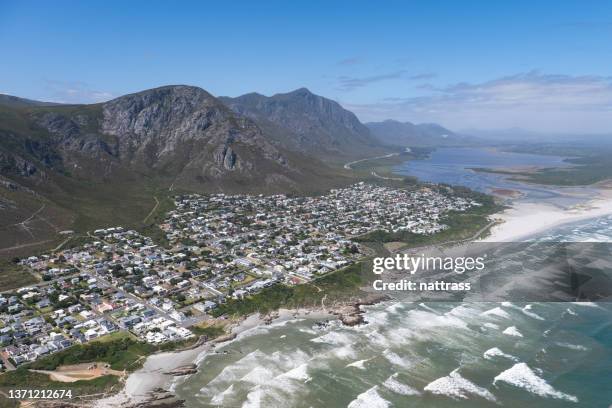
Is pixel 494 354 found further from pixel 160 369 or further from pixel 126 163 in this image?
pixel 126 163

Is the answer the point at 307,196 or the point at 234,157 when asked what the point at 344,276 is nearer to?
the point at 307,196

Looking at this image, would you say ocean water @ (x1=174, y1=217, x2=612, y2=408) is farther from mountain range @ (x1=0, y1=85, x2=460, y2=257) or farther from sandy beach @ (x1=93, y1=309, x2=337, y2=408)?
mountain range @ (x1=0, y1=85, x2=460, y2=257)

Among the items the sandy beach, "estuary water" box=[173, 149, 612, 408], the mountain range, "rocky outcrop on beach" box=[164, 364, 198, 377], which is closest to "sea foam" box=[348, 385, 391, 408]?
"estuary water" box=[173, 149, 612, 408]

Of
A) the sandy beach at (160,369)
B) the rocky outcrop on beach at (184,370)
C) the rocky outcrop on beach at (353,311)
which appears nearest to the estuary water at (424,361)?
the rocky outcrop on beach at (184,370)

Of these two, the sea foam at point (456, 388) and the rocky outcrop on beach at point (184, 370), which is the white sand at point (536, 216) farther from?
the rocky outcrop on beach at point (184, 370)

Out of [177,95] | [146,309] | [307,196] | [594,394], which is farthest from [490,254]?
[177,95]

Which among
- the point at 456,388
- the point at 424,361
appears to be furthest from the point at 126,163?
the point at 456,388
